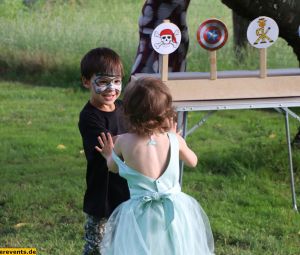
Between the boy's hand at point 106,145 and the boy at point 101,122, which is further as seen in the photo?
the boy at point 101,122

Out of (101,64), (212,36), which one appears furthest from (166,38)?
(101,64)

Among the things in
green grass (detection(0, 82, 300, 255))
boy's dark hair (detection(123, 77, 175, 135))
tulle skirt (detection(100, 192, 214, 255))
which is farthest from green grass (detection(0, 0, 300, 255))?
boy's dark hair (detection(123, 77, 175, 135))

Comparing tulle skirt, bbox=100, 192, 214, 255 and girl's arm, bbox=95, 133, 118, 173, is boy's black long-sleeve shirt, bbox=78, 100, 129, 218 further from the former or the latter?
tulle skirt, bbox=100, 192, 214, 255

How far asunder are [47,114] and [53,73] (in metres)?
2.22

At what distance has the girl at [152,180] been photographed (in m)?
2.90

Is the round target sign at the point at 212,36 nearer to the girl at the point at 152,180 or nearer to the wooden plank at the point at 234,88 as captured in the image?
the wooden plank at the point at 234,88

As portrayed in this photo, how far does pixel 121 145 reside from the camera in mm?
2998

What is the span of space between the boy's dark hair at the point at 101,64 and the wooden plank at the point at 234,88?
831mm

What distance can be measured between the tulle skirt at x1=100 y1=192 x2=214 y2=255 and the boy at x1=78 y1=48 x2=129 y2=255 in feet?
1.28

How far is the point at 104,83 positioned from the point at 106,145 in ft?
1.27

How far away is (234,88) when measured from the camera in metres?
4.34

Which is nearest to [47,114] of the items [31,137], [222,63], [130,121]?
[31,137]

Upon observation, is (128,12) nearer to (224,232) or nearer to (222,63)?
(222,63)

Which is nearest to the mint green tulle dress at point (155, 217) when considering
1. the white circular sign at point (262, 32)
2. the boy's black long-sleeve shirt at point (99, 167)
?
the boy's black long-sleeve shirt at point (99, 167)
